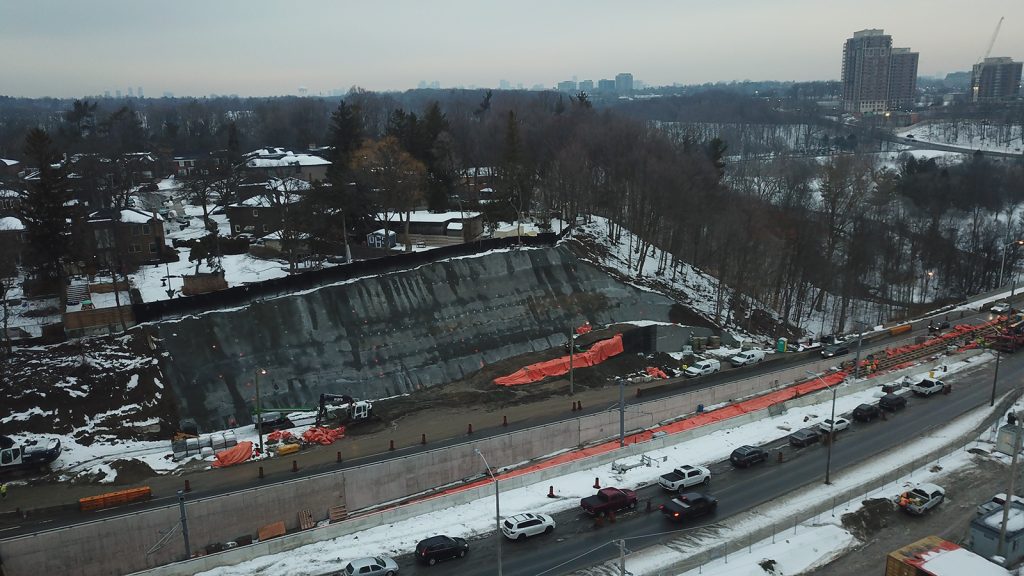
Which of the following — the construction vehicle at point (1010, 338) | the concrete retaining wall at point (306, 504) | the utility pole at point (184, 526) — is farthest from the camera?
the construction vehicle at point (1010, 338)

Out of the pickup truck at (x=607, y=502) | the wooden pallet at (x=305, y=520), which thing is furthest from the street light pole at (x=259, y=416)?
the pickup truck at (x=607, y=502)

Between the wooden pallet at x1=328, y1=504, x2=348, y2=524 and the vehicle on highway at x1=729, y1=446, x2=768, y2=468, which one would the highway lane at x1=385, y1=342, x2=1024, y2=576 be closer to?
the vehicle on highway at x1=729, y1=446, x2=768, y2=468

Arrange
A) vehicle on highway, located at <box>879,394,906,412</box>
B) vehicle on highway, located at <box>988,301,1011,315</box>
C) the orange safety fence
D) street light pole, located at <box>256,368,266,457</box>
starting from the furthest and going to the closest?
1. vehicle on highway, located at <box>988,301,1011,315</box>
2. vehicle on highway, located at <box>879,394,906,412</box>
3. street light pole, located at <box>256,368,266,457</box>
4. the orange safety fence

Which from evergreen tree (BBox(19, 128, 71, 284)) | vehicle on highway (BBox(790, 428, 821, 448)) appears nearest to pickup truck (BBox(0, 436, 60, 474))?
evergreen tree (BBox(19, 128, 71, 284))

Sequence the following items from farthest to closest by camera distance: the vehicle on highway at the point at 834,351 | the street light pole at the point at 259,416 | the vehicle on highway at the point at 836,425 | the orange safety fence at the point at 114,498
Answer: the vehicle on highway at the point at 834,351 < the vehicle on highway at the point at 836,425 < the street light pole at the point at 259,416 < the orange safety fence at the point at 114,498

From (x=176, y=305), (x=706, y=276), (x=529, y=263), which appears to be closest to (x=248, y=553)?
(x=176, y=305)

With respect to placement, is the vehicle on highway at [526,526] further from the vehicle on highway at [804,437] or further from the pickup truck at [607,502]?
the vehicle on highway at [804,437]

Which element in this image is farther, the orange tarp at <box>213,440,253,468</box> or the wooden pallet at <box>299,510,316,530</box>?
the orange tarp at <box>213,440,253,468</box>
